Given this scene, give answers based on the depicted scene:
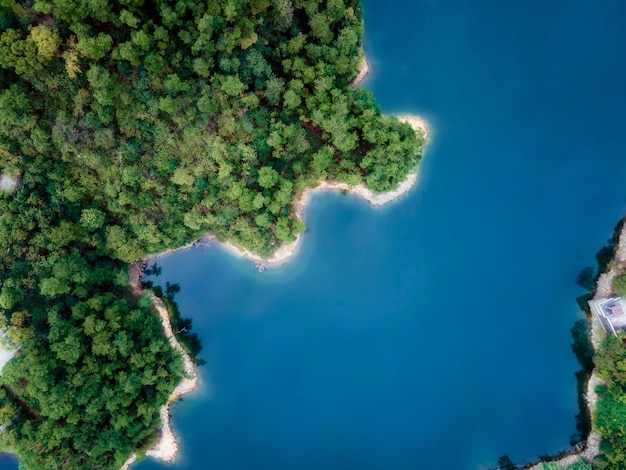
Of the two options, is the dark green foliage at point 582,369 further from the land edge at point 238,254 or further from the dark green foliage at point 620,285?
the land edge at point 238,254

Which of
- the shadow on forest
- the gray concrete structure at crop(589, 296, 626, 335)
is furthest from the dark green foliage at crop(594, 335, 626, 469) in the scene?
the shadow on forest

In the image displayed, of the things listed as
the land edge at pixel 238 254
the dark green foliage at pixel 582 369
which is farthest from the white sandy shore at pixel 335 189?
the dark green foliage at pixel 582 369

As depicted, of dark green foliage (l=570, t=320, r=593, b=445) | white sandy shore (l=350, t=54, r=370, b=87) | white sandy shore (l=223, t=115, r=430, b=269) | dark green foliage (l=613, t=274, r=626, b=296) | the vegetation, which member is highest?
white sandy shore (l=350, t=54, r=370, b=87)

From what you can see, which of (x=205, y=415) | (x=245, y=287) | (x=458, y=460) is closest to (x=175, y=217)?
(x=245, y=287)

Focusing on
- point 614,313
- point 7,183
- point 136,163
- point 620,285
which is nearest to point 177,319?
point 136,163

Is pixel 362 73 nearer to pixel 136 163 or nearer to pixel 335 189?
pixel 335 189

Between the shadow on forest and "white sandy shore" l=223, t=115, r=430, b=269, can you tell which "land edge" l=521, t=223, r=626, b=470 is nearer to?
"white sandy shore" l=223, t=115, r=430, b=269
